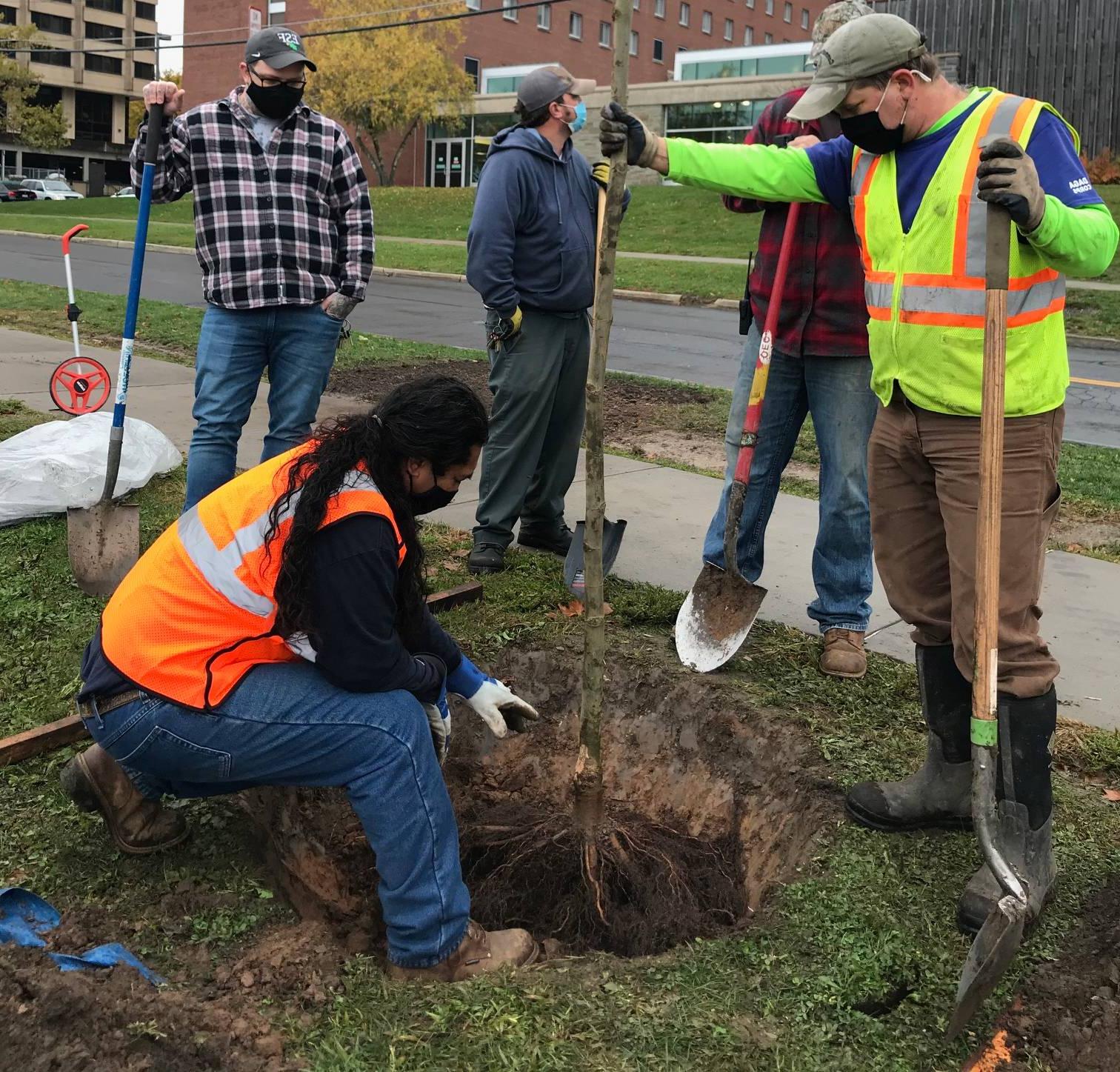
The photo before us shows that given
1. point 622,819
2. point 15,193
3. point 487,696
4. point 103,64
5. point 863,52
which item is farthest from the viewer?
point 103,64

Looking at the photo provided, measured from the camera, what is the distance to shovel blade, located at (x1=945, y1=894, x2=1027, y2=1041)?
90.4 inches

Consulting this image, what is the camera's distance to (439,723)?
9.70 ft

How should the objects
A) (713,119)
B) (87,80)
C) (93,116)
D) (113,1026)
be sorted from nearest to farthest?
(113,1026), (713,119), (87,80), (93,116)

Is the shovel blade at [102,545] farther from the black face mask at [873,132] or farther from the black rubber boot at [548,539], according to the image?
the black face mask at [873,132]

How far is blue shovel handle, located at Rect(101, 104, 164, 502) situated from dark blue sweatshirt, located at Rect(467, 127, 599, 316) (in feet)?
4.30

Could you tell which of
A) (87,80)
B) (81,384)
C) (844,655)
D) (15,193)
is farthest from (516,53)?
(844,655)

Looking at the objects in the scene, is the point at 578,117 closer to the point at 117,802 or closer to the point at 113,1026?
the point at 117,802

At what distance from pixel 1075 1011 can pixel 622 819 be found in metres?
1.43

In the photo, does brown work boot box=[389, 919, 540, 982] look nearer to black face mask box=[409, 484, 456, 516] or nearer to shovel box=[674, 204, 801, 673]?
black face mask box=[409, 484, 456, 516]

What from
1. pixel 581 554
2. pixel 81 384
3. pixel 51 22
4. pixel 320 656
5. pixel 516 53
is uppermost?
pixel 51 22

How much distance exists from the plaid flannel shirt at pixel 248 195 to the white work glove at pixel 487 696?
2.20m

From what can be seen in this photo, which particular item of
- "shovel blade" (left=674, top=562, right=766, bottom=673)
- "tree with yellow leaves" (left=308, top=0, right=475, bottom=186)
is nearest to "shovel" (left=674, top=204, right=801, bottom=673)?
"shovel blade" (left=674, top=562, right=766, bottom=673)

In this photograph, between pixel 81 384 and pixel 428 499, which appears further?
pixel 81 384

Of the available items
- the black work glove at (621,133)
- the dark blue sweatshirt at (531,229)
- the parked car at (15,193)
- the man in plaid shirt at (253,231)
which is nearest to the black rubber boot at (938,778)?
the black work glove at (621,133)
